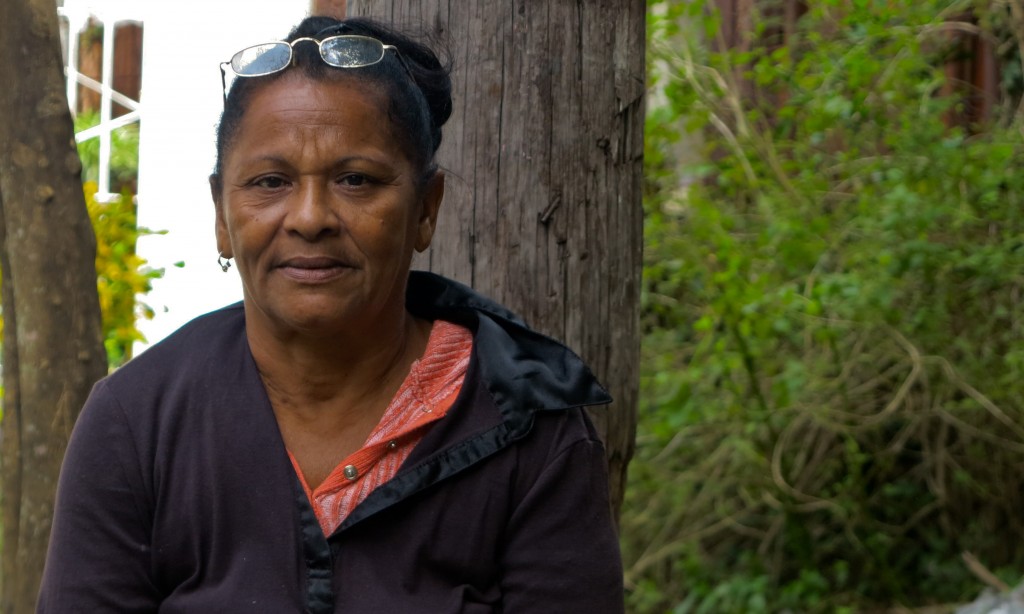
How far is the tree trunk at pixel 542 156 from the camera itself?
9.21 feet

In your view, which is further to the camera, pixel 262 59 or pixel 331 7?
pixel 331 7

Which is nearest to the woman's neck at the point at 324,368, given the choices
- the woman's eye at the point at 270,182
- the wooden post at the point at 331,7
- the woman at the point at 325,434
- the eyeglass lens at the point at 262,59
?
the woman at the point at 325,434

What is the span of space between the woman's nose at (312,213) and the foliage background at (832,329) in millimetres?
3052

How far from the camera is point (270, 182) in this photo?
2.29 meters

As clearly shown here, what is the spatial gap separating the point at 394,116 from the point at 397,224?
18cm

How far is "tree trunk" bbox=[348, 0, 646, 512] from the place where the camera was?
2809 mm

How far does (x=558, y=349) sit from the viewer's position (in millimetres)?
2482

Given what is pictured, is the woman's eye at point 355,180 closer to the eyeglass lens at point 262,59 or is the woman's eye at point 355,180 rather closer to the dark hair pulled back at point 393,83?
the dark hair pulled back at point 393,83

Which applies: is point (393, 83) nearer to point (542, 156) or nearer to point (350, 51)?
point (350, 51)

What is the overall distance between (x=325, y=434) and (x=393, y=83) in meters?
0.62

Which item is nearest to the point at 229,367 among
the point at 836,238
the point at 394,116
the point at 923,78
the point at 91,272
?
the point at 394,116

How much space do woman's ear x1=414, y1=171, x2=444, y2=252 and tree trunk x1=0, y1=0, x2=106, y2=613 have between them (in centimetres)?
110

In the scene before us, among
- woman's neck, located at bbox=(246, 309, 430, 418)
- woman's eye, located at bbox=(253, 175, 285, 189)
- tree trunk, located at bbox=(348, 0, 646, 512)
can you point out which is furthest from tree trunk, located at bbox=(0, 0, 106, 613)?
woman's eye, located at bbox=(253, 175, 285, 189)

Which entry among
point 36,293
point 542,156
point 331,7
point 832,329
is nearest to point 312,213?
point 542,156
